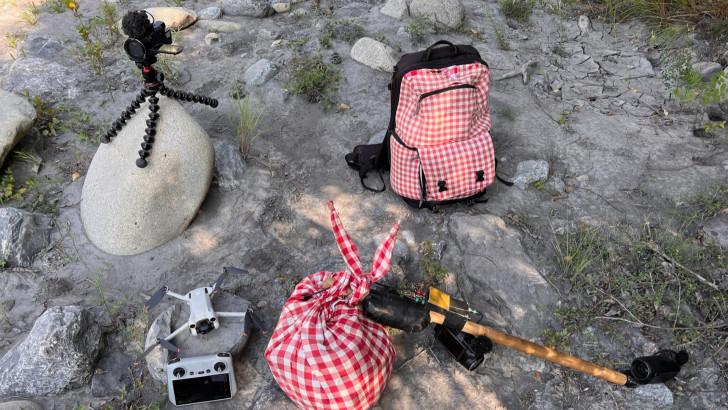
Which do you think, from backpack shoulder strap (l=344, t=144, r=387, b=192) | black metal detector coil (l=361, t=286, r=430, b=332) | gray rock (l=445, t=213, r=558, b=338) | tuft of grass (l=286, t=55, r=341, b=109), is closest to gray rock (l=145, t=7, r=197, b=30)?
tuft of grass (l=286, t=55, r=341, b=109)

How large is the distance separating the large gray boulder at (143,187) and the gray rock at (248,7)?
105 inches

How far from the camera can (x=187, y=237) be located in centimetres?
320

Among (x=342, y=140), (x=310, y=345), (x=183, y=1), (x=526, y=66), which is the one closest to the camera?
(x=310, y=345)

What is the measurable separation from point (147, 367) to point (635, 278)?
9.34 ft

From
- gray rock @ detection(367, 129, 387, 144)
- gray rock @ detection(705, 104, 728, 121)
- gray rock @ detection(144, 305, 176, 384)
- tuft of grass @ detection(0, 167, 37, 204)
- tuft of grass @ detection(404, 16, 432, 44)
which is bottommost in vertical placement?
tuft of grass @ detection(0, 167, 37, 204)

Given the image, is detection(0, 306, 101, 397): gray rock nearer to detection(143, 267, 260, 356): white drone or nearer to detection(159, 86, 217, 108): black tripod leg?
detection(143, 267, 260, 356): white drone

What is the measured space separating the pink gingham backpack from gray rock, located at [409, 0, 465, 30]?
2.06 metres

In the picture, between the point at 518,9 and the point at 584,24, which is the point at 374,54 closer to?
the point at 518,9

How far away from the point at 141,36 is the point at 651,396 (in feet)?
11.1

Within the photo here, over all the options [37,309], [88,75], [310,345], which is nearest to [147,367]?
[37,309]

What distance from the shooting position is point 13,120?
3.49m

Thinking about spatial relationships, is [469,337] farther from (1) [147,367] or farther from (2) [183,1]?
(2) [183,1]

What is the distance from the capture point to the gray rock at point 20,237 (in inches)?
118

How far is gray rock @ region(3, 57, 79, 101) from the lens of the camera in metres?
4.32
